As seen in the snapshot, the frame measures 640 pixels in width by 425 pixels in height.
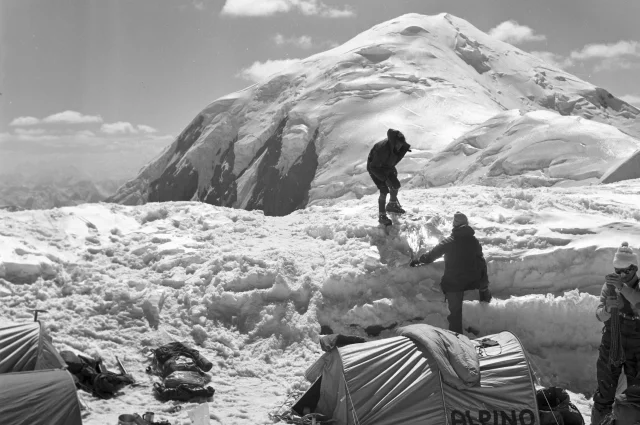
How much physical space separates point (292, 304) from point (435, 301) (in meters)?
2.28

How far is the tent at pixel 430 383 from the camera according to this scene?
20.4 ft

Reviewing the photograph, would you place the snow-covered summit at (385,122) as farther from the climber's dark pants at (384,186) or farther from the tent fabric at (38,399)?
the tent fabric at (38,399)

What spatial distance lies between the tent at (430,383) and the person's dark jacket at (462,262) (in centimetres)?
199

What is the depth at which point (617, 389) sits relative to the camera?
6.06 metres

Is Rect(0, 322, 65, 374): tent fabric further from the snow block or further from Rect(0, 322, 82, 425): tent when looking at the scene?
the snow block

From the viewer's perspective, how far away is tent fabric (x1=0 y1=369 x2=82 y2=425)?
5.34 m

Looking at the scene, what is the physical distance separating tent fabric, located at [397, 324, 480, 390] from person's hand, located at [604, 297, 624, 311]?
4.79ft

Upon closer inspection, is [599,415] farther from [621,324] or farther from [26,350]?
[26,350]

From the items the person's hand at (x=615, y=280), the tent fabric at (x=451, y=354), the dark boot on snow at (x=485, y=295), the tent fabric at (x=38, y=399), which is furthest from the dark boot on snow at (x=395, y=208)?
the tent fabric at (x=38, y=399)

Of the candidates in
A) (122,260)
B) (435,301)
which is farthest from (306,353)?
(122,260)

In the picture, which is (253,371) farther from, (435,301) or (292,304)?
(435,301)

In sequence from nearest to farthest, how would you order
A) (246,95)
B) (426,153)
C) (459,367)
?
(459,367), (426,153), (246,95)

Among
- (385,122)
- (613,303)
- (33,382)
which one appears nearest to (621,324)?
(613,303)

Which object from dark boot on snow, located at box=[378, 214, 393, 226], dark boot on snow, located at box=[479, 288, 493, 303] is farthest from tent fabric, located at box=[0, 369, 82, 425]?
dark boot on snow, located at box=[378, 214, 393, 226]
